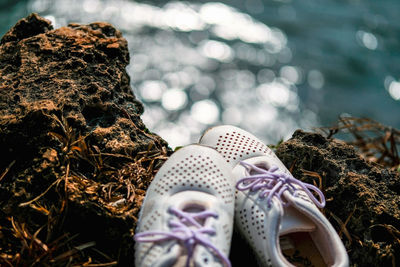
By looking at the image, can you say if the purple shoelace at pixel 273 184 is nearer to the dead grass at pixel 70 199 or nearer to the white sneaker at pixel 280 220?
the white sneaker at pixel 280 220

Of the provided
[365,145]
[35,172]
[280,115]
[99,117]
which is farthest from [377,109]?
[35,172]

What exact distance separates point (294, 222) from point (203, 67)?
141 inches

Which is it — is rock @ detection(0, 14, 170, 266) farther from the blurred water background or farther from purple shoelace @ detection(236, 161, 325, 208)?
the blurred water background

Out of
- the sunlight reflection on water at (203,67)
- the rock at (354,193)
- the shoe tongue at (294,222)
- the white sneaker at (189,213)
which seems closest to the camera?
the white sneaker at (189,213)

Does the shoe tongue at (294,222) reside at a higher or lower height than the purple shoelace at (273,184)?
lower

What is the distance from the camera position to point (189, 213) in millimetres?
1586

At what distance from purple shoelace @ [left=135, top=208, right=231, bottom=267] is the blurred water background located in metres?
2.83

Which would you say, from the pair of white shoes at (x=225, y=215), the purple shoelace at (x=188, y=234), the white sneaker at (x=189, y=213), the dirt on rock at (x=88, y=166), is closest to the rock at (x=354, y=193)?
the dirt on rock at (x=88, y=166)

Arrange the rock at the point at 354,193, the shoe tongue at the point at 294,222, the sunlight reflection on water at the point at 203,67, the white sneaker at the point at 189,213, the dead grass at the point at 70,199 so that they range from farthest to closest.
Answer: the sunlight reflection on water at the point at 203,67
the rock at the point at 354,193
the shoe tongue at the point at 294,222
the dead grass at the point at 70,199
the white sneaker at the point at 189,213

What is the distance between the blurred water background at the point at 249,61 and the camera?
4.77 meters

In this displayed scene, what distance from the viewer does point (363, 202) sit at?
184cm

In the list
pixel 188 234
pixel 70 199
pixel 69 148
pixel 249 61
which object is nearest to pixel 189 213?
pixel 188 234

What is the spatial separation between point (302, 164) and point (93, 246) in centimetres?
99

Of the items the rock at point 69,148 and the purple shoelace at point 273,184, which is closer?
Answer: the rock at point 69,148
